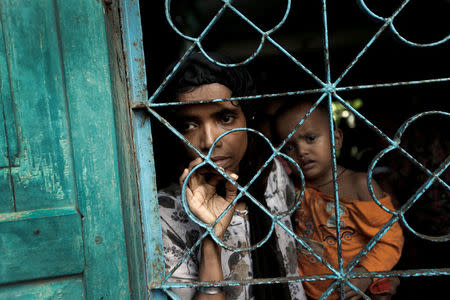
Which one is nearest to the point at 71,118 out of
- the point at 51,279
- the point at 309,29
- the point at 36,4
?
the point at 36,4

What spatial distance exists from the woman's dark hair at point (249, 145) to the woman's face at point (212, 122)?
1.3 inches

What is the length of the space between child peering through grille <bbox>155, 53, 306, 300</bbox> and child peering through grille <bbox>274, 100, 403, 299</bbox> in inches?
7.4

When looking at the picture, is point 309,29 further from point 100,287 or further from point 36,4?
point 100,287

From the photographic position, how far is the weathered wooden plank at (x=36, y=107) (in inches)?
34.3

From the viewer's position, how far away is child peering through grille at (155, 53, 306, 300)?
1.06 metres

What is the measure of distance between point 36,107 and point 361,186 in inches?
56.6

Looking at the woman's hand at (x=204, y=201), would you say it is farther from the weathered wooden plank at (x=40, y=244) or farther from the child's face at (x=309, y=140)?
the child's face at (x=309, y=140)

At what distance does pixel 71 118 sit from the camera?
89 cm

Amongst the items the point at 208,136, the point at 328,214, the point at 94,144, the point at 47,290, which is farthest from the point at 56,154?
the point at 328,214

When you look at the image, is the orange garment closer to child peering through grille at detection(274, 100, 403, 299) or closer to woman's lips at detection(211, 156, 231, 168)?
child peering through grille at detection(274, 100, 403, 299)

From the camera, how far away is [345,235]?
1582 millimetres

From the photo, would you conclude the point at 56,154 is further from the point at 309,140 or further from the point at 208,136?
the point at 309,140

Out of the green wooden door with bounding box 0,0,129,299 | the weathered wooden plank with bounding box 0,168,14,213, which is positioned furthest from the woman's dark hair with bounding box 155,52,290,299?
the weathered wooden plank with bounding box 0,168,14,213

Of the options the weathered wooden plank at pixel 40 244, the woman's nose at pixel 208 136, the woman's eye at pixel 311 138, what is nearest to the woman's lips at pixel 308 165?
the woman's eye at pixel 311 138
